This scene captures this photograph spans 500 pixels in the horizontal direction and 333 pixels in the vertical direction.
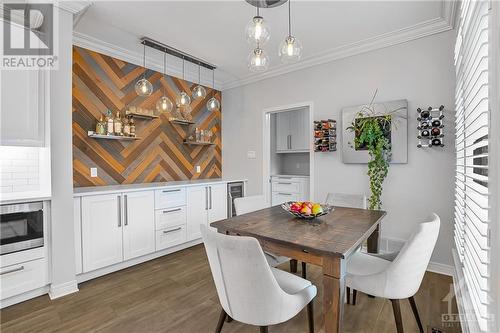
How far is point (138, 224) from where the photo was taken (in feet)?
9.70

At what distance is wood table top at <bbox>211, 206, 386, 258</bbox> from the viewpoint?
1.37m

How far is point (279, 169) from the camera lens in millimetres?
5734

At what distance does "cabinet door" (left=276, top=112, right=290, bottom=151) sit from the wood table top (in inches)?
133

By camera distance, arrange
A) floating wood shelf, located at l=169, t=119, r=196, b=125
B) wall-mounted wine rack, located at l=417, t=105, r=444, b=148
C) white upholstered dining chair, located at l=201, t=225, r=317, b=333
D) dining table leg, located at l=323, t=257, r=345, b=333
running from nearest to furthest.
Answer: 1. white upholstered dining chair, located at l=201, t=225, r=317, b=333
2. dining table leg, located at l=323, t=257, r=345, b=333
3. wall-mounted wine rack, located at l=417, t=105, r=444, b=148
4. floating wood shelf, located at l=169, t=119, r=196, b=125

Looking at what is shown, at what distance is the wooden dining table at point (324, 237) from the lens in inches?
50.1

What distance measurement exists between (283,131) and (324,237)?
13.9ft

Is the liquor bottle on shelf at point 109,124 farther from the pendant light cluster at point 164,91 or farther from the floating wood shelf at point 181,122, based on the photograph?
the floating wood shelf at point 181,122

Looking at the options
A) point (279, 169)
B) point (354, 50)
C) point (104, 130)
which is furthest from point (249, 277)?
point (279, 169)

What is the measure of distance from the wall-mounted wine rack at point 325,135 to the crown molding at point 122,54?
2270mm

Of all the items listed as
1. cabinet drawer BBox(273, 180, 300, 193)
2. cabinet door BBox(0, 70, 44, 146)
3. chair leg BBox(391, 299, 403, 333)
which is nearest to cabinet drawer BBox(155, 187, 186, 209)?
cabinet door BBox(0, 70, 44, 146)

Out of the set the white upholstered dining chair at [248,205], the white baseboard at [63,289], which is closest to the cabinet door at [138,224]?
the white baseboard at [63,289]

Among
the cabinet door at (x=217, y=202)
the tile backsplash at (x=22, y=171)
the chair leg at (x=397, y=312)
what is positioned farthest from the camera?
the cabinet door at (x=217, y=202)

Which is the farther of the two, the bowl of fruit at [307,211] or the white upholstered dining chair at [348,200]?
the white upholstered dining chair at [348,200]

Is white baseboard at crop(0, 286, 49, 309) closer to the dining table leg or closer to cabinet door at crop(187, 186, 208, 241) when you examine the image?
cabinet door at crop(187, 186, 208, 241)
